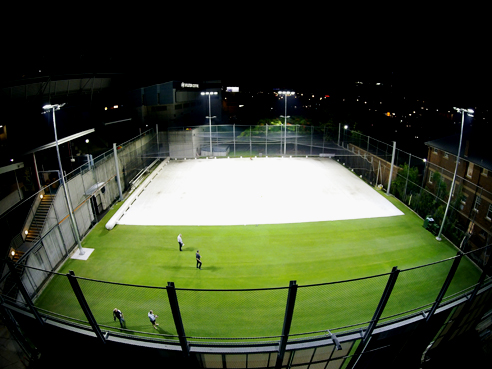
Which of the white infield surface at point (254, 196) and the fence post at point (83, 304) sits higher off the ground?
the fence post at point (83, 304)

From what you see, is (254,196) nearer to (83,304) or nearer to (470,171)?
(83,304)

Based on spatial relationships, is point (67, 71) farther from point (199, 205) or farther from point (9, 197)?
point (199, 205)

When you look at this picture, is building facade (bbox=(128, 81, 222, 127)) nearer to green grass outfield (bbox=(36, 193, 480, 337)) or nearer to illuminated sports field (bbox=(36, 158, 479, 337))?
illuminated sports field (bbox=(36, 158, 479, 337))

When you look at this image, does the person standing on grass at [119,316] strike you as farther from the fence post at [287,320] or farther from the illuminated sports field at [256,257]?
the fence post at [287,320]

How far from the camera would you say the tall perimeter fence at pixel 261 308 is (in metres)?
7.48

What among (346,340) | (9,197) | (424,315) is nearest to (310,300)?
(346,340)

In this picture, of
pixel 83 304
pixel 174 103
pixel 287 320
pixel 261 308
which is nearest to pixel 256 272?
pixel 261 308

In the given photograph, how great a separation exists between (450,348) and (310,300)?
5.49 m

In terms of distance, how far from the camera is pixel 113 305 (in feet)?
32.6

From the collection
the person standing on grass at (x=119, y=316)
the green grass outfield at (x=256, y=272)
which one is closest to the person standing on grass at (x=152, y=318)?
the green grass outfield at (x=256, y=272)

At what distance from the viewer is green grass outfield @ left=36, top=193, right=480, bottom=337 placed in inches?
371

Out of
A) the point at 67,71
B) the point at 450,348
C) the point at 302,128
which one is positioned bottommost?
the point at 450,348

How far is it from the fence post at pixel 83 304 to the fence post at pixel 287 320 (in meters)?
4.81

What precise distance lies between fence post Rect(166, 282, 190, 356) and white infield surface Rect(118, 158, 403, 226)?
28.2 ft
